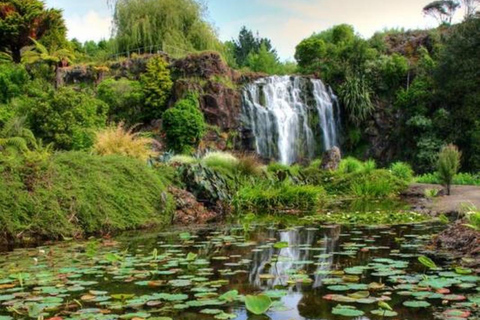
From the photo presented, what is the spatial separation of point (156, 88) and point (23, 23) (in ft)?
27.6

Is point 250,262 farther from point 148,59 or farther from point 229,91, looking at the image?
point 148,59

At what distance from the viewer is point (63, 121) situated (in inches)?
548

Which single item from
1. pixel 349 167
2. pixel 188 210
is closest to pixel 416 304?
pixel 188 210

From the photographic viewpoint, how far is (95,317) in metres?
3.11

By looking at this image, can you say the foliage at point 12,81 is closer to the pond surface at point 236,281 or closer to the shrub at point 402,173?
the shrub at point 402,173

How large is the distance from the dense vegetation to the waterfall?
0.95m

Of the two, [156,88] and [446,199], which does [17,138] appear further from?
[156,88]

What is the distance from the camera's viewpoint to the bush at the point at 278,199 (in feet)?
35.8

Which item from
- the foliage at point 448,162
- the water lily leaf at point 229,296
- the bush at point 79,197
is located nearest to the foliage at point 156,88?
the bush at point 79,197

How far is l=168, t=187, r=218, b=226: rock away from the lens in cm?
931

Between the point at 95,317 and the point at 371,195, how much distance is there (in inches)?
452

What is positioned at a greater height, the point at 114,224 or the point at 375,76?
the point at 375,76

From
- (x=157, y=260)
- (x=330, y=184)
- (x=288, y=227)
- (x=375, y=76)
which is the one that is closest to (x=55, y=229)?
(x=157, y=260)

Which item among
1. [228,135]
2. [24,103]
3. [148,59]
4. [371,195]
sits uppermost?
[148,59]
